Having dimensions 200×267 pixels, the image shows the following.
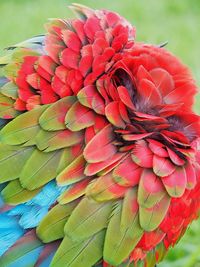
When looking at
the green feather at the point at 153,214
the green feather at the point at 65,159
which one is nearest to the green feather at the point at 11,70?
the green feather at the point at 65,159

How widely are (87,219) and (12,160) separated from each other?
0.23 meters

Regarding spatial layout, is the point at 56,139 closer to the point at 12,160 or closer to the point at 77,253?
the point at 12,160

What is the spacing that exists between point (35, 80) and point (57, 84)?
59mm

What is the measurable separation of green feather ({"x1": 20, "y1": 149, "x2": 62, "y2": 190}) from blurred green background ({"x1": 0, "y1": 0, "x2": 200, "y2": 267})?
7.70 feet

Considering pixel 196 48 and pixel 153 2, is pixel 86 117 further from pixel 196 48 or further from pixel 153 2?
pixel 153 2

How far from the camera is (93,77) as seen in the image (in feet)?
6.02

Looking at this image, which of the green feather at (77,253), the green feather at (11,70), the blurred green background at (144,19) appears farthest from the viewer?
the blurred green background at (144,19)

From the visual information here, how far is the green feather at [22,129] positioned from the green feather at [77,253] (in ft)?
0.87

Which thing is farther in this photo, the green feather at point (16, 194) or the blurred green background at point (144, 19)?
the blurred green background at point (144, 19)

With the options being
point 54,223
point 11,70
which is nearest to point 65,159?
point 54,223

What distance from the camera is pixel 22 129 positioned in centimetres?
181

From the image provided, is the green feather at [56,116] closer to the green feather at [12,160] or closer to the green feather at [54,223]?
the green feather at [12,160]

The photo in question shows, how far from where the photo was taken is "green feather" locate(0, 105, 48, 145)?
70.9 inches

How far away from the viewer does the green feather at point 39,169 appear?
1771mm
